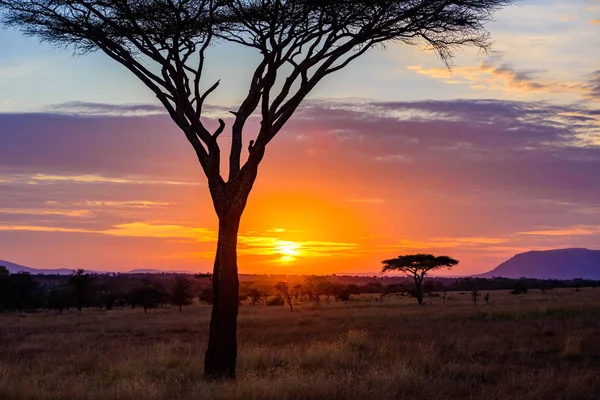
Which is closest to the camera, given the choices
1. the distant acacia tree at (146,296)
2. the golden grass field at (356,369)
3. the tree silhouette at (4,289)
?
the golden grass field at (356,369)

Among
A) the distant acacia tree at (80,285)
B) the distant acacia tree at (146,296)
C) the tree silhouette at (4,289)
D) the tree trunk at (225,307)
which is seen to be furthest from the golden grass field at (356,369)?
the tree silhouette at (4,289)

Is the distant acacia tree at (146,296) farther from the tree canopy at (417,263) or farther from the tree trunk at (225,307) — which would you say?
the tree trunk at (225,307)

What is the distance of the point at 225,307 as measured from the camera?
39.5 feet

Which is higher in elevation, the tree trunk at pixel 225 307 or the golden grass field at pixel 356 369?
the tree trunk at pixel 225 307

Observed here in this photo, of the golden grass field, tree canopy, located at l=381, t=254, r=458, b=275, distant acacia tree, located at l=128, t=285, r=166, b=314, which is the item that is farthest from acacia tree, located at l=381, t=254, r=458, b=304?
the golden grass field

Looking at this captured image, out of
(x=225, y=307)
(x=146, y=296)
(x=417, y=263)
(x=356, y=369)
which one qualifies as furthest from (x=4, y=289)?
(x=356, y=369)

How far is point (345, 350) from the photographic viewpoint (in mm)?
16047

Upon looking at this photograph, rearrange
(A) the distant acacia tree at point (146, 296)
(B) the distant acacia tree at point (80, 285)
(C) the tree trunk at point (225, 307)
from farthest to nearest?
(B) the distant acacia tree at point (80, 285), (A) the distant acacia tree at point (146, 296), (C) the tree trunk at point (225, 307)

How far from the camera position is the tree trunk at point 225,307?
473 inches

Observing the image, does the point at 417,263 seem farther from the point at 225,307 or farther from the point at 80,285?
the point at 225,307

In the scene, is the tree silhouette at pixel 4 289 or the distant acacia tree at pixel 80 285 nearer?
the distant acacia tree at pixel 80 285

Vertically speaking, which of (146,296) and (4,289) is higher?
(4,289)

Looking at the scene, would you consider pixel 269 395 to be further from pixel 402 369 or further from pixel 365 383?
pixel 402 369

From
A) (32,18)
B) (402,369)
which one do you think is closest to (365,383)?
(402,369)
